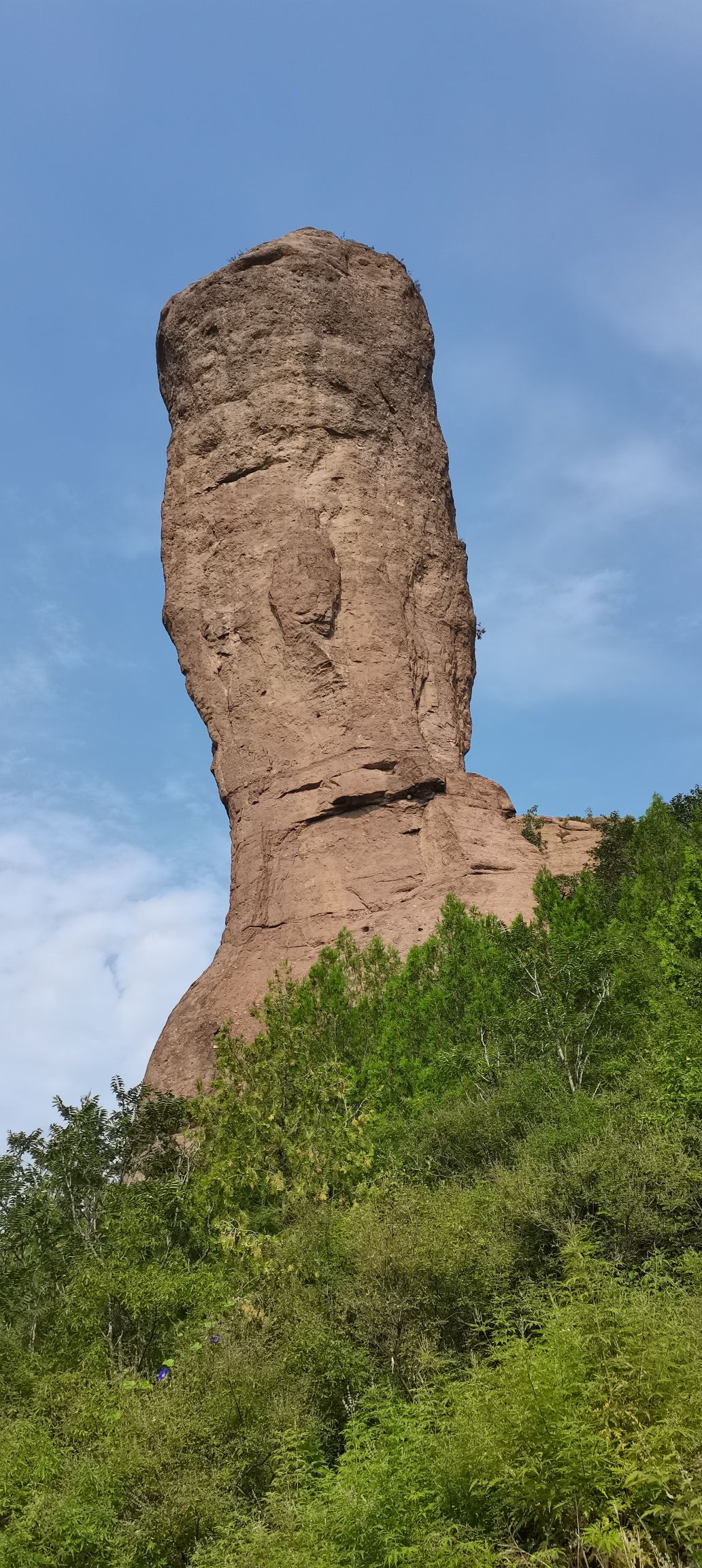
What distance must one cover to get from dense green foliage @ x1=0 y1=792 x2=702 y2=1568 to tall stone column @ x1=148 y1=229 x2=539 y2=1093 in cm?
291

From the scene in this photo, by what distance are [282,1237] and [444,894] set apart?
15.5 meters

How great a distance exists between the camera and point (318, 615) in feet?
124

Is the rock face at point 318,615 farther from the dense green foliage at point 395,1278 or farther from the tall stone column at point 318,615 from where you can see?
the dense green foliage at point 395,1278

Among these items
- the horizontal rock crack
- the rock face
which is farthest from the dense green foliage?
the horizontal rock crack

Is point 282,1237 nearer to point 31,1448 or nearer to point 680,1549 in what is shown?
point 31,1448

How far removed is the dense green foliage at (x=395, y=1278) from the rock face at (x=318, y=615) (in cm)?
287

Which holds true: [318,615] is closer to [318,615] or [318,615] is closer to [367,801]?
[318,615]

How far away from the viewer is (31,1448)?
15547mm

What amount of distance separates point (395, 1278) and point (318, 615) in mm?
23606

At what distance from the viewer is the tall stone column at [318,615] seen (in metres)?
34.7

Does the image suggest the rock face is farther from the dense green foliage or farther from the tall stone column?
the dense green foliage

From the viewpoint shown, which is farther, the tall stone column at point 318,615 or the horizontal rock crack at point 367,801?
the horizontal rock crack at point 367,801

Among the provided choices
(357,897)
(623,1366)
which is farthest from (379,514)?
(623,1366)

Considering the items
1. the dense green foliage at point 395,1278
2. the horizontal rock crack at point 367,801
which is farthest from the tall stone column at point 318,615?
the dense green foliage at point 395,1278
